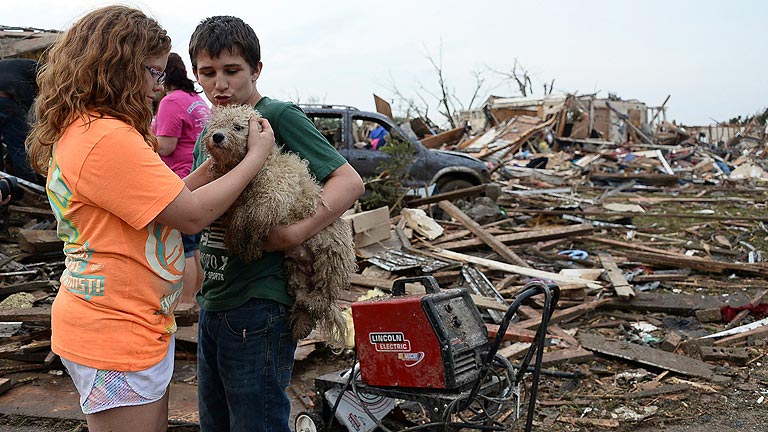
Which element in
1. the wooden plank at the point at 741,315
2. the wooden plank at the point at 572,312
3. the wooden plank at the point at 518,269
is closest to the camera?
the wooden plank at the point at 572,312

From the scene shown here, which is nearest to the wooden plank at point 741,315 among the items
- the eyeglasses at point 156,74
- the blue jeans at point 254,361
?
the blue jeans at point 254,361

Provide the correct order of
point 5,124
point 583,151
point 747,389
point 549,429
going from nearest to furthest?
point 549,429 < point 747,389 < point 5,124 < point 583,151

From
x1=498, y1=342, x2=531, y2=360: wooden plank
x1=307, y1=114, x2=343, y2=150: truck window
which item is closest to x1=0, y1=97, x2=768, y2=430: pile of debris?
x1=498, y1=342, x2=531, y2=360: wooden plank

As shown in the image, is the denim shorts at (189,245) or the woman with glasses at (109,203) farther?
the denim shorts at (189,245)

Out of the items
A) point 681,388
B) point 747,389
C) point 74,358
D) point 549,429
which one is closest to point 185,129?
point 74,358

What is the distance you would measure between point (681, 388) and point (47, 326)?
5276 millimetres

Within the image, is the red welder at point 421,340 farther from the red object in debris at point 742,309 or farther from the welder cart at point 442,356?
the red object in debris at point 742,309

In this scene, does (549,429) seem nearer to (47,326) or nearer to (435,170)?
(47,326)

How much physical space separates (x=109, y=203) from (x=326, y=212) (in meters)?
0.78

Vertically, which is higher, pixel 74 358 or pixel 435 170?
pixel 74 358

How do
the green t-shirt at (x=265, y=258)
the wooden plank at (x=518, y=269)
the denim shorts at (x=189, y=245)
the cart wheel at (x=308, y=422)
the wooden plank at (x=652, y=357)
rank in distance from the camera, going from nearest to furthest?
the green t-shirt at (x=265, y=258) → the cart wheel at (x=308, y=422) → the denim shorts at (x=189, y=245) → the wooden plank at (x=652, y=357) → the wooden plank at (x=518, y=269)

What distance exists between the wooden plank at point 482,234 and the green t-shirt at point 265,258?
20.5 ft

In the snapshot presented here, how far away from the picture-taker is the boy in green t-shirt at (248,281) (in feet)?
7.35

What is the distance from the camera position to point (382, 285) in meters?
6.80
